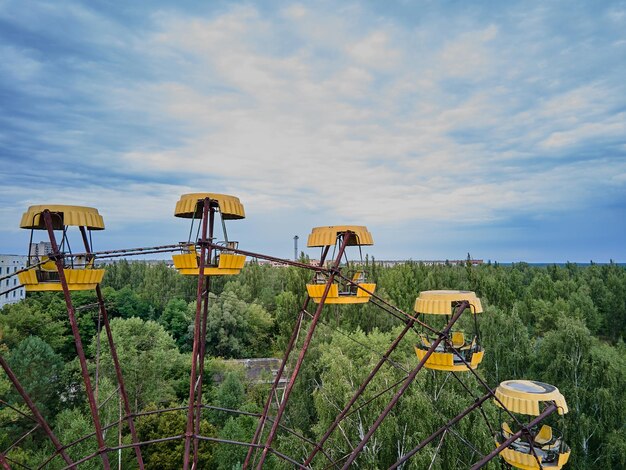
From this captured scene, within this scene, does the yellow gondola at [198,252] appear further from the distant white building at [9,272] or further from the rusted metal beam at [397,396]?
the distant white building at [9,272]

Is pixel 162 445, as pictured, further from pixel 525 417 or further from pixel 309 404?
pixel 525 417

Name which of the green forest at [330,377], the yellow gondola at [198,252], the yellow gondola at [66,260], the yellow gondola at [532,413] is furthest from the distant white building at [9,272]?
the yellow gondola at [532,413]

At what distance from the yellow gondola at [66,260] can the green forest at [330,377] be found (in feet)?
6.88

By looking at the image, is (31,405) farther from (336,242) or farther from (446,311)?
(446,311)

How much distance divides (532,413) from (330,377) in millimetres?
12765

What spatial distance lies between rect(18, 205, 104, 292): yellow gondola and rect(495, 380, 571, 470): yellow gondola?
7808 mm

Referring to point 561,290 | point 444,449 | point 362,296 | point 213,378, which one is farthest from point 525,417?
point 561,290

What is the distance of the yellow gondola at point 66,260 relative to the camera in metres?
6.65

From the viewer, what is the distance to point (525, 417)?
20.4 meters

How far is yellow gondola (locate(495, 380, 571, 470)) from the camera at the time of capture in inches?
297

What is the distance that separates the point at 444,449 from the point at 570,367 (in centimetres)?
1108

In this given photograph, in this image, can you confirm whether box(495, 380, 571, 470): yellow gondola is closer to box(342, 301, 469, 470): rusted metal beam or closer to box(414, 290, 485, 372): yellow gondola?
box(414, 290, 485, 372): yellow gondola

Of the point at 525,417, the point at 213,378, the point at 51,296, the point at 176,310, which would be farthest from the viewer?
the point at 176,310

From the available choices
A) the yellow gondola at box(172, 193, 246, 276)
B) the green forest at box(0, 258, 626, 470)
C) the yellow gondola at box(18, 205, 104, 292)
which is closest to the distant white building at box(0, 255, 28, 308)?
the green forest at box(0, 258, 626, 470)
